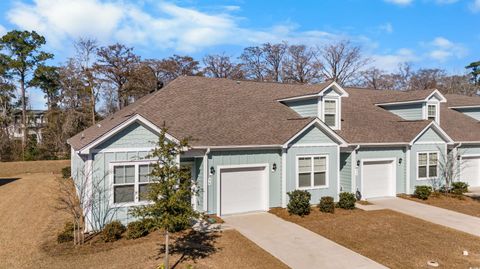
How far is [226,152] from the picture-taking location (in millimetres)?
15383

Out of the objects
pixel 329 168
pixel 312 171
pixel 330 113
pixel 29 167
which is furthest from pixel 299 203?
pixel 29 167

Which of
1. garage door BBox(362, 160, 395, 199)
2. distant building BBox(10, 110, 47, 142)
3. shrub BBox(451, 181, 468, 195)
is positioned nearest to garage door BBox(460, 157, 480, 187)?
shrub BBox(451, 181, 468, 195)

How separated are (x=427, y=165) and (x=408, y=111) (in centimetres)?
429

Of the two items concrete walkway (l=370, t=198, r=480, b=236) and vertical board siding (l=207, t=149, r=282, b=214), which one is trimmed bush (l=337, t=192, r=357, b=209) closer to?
concrete walkway (l=370, t=198, r=480, b=236)

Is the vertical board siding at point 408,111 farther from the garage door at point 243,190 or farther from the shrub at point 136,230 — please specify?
the shrub at point 136,230

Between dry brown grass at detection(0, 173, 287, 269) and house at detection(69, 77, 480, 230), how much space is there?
1.91 metres

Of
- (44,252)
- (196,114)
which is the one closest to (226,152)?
(196,114)

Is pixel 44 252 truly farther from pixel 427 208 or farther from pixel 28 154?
pixel 28 154

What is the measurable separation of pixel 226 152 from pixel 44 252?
7811 mm

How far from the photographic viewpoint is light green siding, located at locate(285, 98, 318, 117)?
19.4 m

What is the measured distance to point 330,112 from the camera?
19.6 m

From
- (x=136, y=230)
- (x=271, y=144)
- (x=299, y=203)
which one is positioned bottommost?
(x=136, y=230)

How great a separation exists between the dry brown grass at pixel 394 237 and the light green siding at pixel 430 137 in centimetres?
674

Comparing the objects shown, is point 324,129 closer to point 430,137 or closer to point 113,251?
point 430,137
